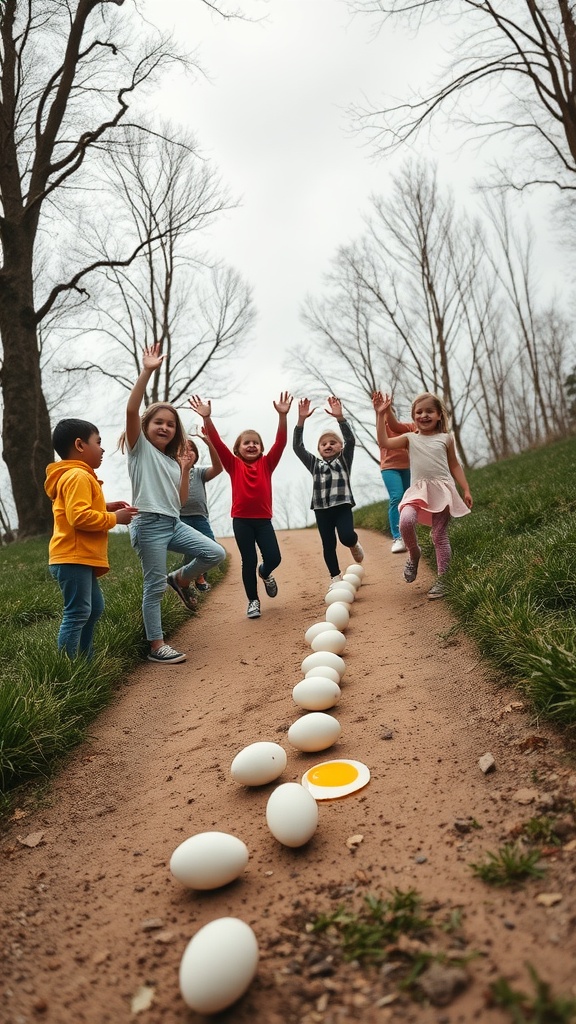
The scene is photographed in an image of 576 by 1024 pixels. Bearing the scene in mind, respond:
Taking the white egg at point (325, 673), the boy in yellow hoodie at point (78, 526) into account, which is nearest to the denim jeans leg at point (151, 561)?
the boy in yellow hoodie at point (78, 526)

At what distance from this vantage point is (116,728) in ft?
12.5

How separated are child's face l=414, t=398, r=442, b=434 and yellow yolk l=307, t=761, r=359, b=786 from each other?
3.78 meters

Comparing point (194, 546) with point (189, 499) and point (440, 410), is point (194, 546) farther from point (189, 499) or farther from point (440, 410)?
point (440, 410)

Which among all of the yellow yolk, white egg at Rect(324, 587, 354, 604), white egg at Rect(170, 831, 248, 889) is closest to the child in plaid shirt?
white egg at Rect(324, 587, 354, 604)

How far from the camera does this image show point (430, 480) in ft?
18.9

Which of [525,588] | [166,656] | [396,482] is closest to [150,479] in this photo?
[166,656]

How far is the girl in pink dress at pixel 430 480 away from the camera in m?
5.62

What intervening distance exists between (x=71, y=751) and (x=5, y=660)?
62.4 inches

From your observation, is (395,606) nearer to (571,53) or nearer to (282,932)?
(282,932)

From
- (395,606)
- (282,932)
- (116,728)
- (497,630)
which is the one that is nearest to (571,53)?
(395,606)

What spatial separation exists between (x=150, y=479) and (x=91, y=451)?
73 cm

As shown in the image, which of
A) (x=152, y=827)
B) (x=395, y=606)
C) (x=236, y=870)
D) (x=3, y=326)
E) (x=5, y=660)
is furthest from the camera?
(x=3, y=326)

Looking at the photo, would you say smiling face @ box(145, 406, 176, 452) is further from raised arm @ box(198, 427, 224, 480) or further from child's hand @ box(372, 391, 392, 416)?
child's hand @ box(372, 391, 392, 416)

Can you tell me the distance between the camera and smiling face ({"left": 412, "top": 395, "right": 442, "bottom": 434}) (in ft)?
19.1
